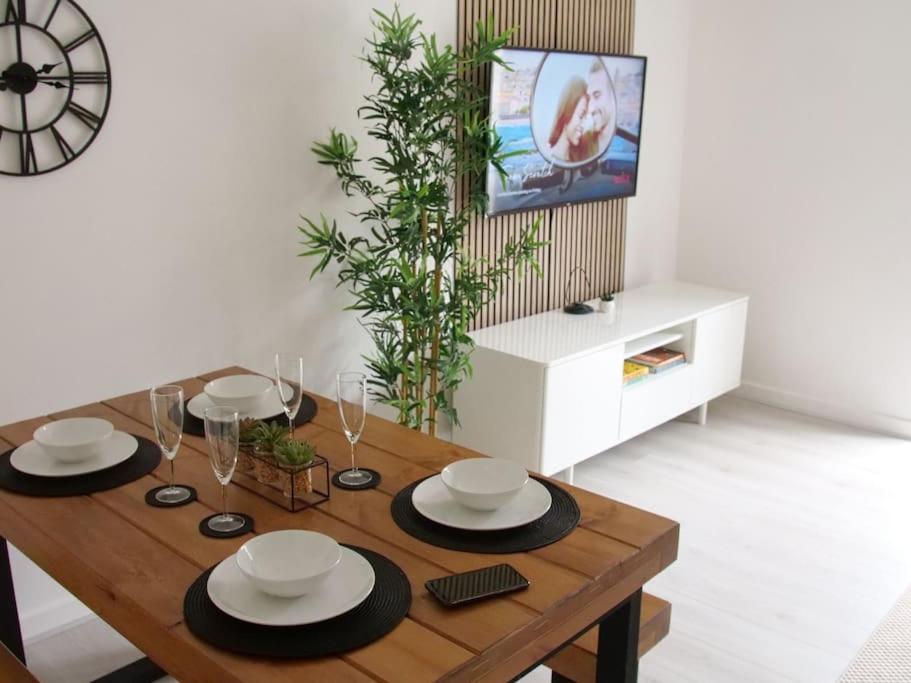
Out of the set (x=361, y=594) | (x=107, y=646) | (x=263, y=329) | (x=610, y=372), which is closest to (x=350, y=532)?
(x=361, y=594)

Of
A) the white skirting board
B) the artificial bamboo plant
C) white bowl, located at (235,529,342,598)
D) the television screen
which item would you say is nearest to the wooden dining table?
white bowl, located at (235,529,342,598)

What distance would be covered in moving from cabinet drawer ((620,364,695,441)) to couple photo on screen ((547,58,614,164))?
3.48 feet

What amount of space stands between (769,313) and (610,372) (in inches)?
62.1

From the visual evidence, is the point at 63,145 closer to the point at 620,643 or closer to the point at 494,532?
the point at 494,532

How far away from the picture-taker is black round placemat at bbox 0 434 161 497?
190 centimetres

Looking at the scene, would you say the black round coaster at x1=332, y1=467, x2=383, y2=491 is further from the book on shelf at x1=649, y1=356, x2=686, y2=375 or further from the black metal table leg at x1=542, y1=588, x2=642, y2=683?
the book on shelf at x1=649, y1=356, x2=686, y2=375

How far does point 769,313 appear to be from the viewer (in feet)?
16.8


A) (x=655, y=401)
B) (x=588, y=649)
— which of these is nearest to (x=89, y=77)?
(x=588, y=649)

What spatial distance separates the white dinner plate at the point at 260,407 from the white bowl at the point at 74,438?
230 millimetres

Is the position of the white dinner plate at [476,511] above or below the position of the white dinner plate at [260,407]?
below

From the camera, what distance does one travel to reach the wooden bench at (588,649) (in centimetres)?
205

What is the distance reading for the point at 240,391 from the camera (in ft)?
7.74

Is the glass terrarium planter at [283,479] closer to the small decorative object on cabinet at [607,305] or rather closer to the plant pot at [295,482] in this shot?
the plant pot at [295,482]

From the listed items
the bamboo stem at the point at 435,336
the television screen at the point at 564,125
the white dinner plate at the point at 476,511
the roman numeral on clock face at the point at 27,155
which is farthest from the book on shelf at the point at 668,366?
the roman numeral on clock face at the point at 27,155
